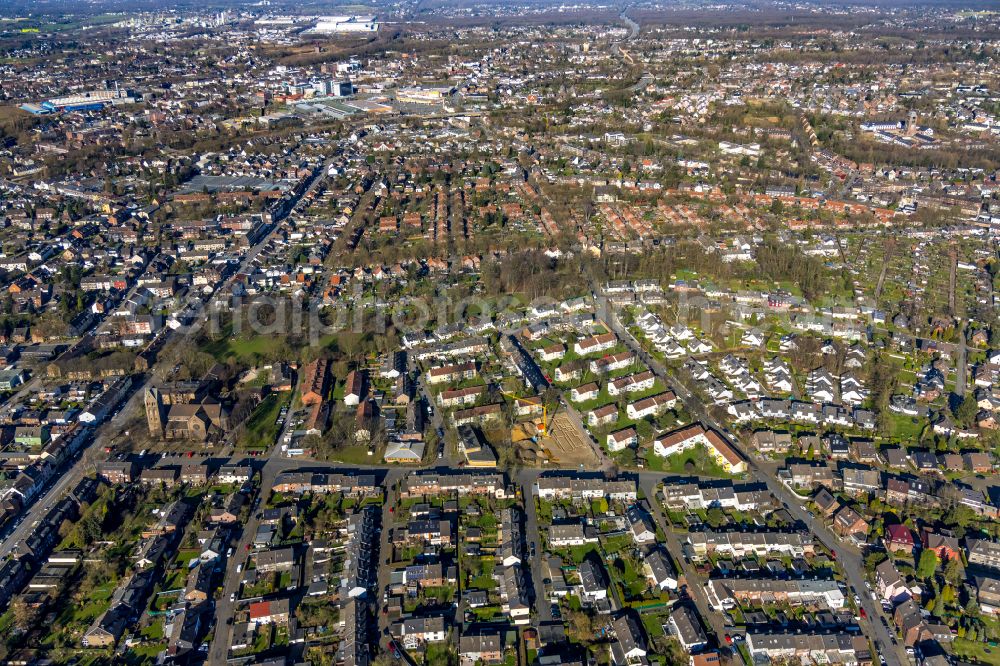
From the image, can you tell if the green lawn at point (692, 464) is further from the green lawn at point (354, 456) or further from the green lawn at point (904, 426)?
the green lawn at point (354, 456)

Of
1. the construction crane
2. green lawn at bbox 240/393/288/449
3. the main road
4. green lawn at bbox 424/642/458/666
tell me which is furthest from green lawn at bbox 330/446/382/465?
the main road

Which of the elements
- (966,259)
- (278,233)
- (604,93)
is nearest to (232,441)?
(278,233)

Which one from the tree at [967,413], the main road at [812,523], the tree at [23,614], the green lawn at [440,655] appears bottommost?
the green lawn at [440,655]

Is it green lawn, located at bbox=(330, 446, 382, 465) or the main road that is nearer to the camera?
the main road

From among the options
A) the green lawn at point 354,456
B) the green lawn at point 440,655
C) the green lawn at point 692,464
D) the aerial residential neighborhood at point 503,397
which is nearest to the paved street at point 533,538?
the aerial residential neighborhood at point 503,397

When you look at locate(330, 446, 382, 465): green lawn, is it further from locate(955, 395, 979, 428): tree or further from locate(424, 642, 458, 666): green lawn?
locate(955, 395, 979, 428): tree

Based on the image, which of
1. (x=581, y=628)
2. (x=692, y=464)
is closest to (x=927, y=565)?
(x=692, y=464)
